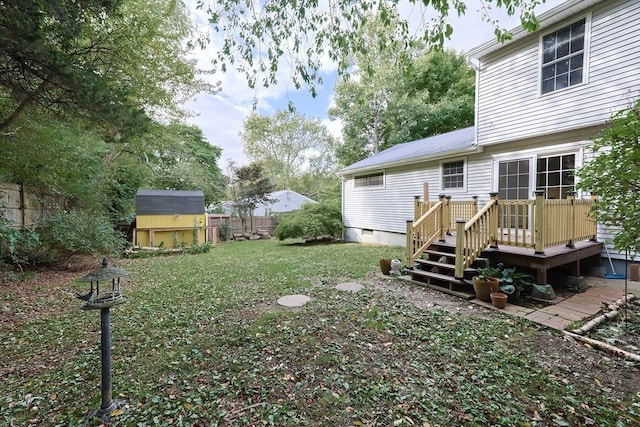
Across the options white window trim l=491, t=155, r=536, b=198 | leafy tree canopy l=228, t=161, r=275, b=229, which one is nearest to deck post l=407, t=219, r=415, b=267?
white window trim l=491, t=155, r=536, b=198

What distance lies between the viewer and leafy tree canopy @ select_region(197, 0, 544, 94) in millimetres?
3230

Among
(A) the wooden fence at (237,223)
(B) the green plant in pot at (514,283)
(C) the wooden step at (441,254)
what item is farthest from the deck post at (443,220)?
(A) the wooden fence at (237,223)

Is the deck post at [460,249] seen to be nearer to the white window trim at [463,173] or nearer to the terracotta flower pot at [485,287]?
the terracotta flower pot at [485,287]

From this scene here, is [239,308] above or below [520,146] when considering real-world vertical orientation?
below

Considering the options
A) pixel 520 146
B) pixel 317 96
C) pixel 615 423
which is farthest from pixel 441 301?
pixel 520 146

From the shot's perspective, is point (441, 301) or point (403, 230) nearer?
point (441, 301)

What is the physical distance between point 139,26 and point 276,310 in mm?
7845

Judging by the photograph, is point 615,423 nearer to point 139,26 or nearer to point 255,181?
point 139,26

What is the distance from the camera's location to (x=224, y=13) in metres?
3.39

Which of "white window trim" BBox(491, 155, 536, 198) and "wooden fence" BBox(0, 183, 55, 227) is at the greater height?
"white window trim" BBox(491, 155, 536, 198)

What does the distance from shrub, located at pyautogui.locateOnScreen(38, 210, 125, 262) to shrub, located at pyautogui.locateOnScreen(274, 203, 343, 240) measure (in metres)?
5.91

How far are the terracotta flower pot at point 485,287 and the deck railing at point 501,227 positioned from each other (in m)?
0.38

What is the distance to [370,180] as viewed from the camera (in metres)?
11.5

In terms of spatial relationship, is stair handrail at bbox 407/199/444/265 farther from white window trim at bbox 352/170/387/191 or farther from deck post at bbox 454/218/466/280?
white window trim at bbox 352/170/387/191
